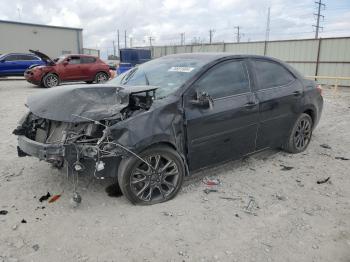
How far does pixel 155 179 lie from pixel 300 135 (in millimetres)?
2951

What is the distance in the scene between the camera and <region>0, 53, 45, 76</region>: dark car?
1867cm

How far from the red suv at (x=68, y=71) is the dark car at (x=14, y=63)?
391 centimetres

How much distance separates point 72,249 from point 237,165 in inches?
110

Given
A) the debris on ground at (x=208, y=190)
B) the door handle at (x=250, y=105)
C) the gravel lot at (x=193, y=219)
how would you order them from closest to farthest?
the gravel lot at (x=193, y=219)
the debris on ground at (x=208, y=190)
the door handle at (x=250, y=105)

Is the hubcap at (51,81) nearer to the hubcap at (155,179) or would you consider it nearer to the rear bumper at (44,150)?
the rear bumper at (44,150)

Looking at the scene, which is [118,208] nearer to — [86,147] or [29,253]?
[86,147]

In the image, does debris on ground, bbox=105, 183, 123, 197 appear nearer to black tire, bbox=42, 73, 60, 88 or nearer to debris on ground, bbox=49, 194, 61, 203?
debris on ground, bbox=49, 194, 61, 203

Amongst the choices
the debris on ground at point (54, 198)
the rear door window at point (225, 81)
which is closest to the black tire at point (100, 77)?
the rear door window at point (225, 81)

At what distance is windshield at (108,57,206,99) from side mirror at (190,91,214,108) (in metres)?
0.25

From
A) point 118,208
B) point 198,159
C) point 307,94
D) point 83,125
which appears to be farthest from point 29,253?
point 307,94

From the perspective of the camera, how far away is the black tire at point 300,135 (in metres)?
5.51

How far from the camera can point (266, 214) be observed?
12.1 feet

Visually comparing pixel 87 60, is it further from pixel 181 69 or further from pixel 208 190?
pixel 208 190

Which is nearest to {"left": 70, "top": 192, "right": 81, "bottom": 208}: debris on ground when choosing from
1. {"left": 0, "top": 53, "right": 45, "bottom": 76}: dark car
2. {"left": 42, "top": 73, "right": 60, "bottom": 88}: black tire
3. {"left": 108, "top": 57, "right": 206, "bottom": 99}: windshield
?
{"left": 108, "top": 57, "right": 206, "bottom": 99}: windshield
